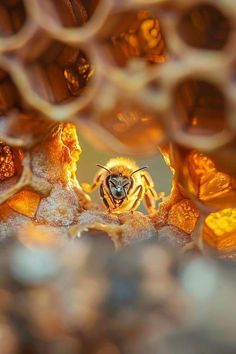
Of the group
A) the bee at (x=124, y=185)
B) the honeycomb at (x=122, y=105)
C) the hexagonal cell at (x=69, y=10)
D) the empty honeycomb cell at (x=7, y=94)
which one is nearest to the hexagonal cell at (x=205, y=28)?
the honeycomb at (x=122, y=105)

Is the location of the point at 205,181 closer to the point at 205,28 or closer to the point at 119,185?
the point at 205,28

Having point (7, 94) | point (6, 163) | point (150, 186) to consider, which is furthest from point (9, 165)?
point (150, 186)

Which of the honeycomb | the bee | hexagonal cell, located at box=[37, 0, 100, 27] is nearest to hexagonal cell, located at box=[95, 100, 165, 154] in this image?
the honeycomb

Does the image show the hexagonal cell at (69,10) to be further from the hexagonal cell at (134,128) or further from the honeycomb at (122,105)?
the hexagonal cell at (134,128)

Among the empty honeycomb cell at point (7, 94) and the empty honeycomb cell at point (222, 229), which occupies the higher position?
the empty honeycomb cell at point (7, 94)

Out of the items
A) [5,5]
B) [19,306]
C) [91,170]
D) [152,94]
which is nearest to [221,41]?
[152,94]

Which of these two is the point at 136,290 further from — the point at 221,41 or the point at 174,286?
the point at 221,41
